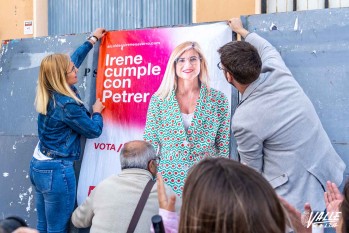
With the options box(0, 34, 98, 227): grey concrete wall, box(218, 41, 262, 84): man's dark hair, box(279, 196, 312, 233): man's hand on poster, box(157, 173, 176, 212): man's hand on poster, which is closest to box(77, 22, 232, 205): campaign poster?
box(0, 34, 98, 227): grey concrete wall

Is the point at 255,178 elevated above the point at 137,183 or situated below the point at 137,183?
above

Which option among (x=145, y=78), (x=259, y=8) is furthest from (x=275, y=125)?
(x=259, y=8)

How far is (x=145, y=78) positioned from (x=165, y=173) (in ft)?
2.40

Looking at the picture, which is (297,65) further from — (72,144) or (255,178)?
(255,178)

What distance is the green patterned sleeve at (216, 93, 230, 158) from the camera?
399 centimetres

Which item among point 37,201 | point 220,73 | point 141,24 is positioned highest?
point 141,24

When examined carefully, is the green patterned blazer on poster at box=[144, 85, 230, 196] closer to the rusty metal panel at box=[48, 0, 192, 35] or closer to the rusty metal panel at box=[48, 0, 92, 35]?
the rusty metal panel at box=[48, 0, 192, 35]

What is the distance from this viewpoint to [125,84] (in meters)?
4.37

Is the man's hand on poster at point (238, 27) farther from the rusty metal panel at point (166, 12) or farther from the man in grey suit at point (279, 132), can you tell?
the rusty metal panel at point (166, 12)

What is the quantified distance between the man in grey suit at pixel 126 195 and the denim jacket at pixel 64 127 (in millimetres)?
756

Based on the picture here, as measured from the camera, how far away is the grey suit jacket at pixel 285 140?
3295mm

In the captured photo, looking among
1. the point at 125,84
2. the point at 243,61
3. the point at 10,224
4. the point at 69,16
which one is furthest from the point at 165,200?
the point at 69,16

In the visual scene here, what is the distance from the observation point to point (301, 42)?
12.5ft

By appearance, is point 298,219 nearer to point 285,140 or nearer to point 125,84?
point 285,140
